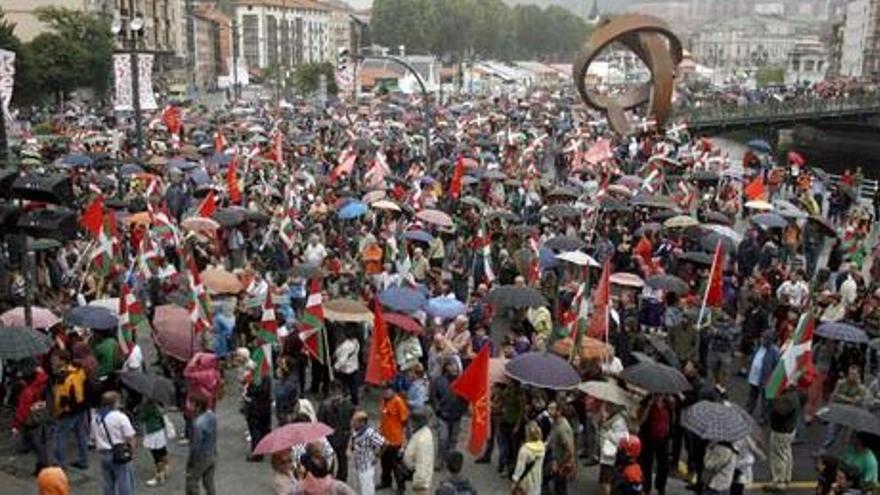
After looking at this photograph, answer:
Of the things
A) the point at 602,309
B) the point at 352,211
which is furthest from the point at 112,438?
the point at 352,211

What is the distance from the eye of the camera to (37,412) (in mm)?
10352

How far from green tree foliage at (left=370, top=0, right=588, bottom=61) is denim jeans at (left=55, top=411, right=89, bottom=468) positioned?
424 feet

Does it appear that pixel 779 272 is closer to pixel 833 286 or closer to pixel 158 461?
pixel 833 286

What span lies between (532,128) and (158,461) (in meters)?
36.5

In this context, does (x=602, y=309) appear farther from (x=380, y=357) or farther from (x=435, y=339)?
(x=380, y=357)

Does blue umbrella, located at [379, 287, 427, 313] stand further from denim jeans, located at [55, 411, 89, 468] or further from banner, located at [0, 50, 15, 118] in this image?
banner, located at [0, 50, 15, 118]

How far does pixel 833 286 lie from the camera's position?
1741cm

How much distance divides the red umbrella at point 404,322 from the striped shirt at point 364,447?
2943mm

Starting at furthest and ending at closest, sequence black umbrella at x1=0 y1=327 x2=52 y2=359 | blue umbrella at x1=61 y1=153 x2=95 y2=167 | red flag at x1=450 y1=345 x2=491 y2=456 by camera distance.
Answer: blue umbrella at x1=61 y1=153 x2=95 y2=167 < black umbrella at x1=0 y1=327 x2=52 y2=359 < red flag at x1=450 y1=345 x2=491 y2=456

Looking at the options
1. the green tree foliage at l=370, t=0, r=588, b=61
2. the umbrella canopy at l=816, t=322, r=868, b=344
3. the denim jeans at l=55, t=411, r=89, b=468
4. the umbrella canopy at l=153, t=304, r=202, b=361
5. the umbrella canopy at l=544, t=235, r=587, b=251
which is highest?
the green tree foliage at l=370, t=0, r=588, b=61

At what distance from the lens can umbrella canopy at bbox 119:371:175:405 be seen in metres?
9.92

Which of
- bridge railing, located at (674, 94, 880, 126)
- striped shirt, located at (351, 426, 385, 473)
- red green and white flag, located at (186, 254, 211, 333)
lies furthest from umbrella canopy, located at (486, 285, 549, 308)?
bridge railing, located at (674, 94, 880, 126)

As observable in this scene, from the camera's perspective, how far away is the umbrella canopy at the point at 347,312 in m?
12.3

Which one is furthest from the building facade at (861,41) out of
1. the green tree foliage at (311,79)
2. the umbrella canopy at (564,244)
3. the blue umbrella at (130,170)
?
the umbrella canopy at (564,244)
